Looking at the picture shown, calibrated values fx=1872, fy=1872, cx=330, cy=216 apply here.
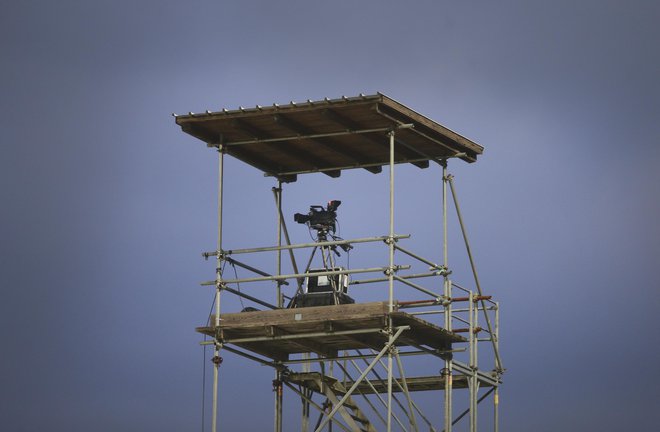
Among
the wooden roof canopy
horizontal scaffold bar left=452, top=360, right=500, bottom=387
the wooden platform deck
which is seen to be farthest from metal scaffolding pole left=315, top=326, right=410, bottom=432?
the wooden roof canopy

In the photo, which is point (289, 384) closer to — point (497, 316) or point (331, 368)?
point (331, 368)

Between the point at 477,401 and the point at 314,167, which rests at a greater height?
the point at 314,167

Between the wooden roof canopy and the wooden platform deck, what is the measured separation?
14.7 ft

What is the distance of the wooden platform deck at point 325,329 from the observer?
44.3m

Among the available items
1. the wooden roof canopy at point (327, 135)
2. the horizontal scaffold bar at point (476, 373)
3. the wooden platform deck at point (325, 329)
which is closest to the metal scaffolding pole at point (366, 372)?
the wooden platform deck at point (325, 329)

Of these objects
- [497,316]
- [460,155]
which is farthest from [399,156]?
[497,316]

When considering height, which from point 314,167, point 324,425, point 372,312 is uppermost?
point 314,167

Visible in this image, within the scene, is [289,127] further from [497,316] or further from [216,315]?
[497,316]

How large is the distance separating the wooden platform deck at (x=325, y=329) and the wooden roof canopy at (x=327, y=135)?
447cm

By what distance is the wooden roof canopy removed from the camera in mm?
44812

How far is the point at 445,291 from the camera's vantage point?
46.1 m

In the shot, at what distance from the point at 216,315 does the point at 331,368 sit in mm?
5061

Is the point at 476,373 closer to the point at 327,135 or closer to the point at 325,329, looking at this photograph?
the point at 325,329

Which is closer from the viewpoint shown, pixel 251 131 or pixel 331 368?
pixel 251 131
